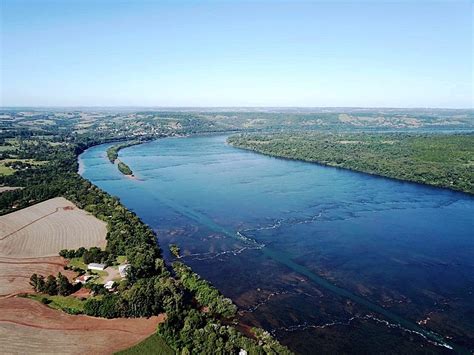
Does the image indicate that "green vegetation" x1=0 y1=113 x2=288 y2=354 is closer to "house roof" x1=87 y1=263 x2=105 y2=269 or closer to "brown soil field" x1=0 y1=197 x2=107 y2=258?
"house roof" x1=87 y1=263 x2=105 y2=269

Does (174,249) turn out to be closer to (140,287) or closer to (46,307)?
(140,287)

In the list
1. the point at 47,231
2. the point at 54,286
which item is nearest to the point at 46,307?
the point at 54,286

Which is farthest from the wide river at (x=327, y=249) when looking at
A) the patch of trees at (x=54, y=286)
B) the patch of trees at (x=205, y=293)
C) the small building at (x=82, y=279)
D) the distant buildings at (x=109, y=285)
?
the patch of trees at (x=54, y=286)

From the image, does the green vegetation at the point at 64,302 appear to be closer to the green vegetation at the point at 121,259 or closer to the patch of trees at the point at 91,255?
the patch of trees at the point at 91,255

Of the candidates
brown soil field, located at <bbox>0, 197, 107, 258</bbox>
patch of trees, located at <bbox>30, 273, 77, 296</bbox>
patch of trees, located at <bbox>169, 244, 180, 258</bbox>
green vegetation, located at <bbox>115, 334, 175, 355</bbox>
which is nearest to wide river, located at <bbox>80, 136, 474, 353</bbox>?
patch of trees, located at <bbox>169, 244, 180, 258</bbox>

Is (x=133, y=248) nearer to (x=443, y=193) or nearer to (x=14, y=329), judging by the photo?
(x=14, y=329)
